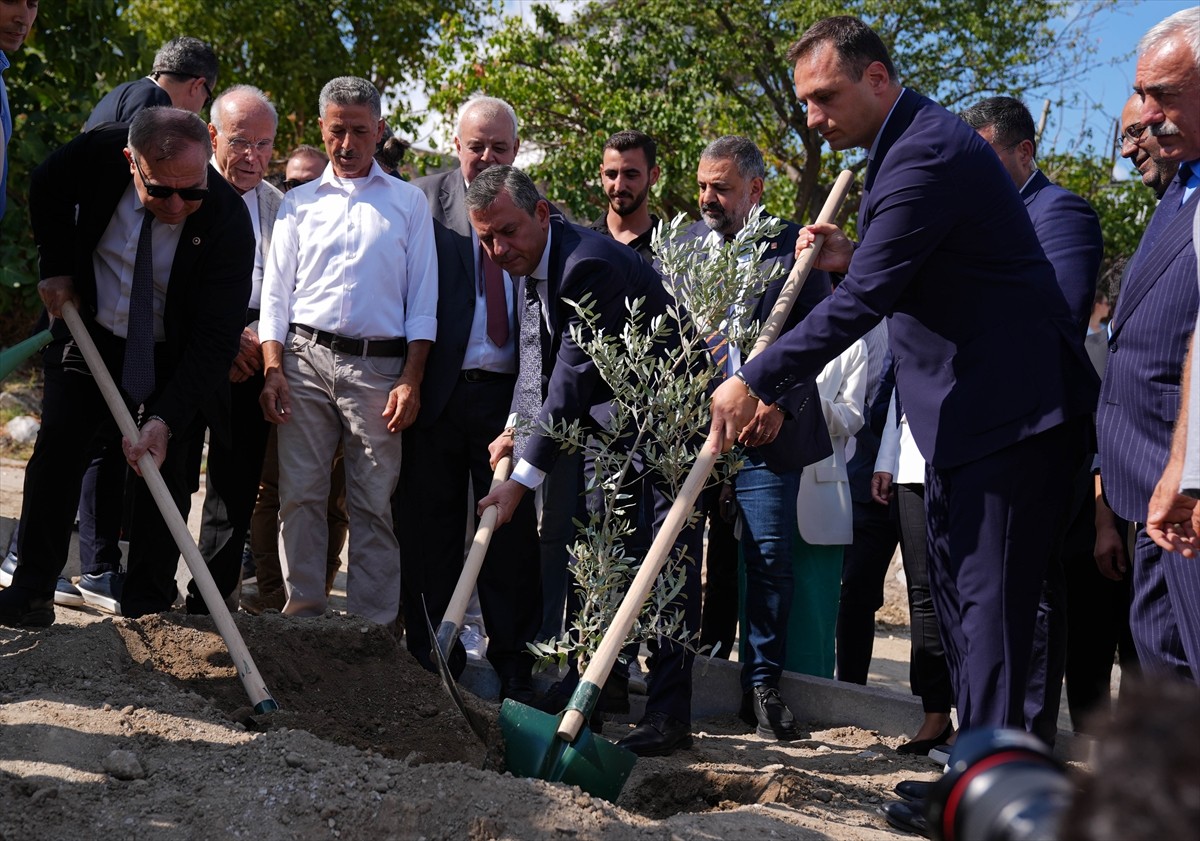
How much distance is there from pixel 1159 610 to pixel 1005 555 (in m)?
0.45

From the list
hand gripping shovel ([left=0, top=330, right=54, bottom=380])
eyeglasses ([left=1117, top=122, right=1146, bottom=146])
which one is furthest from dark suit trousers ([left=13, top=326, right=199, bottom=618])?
eyeglasses ([left=1117, top=122, right=1146, bottom=146])

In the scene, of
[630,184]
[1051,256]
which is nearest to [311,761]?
[1051,256]

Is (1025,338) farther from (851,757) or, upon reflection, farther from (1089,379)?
(851,757)

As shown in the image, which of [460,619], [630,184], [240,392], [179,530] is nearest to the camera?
[460,619]

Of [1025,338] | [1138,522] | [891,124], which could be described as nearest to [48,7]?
[891,124]

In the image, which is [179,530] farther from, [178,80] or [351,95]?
[178,80]

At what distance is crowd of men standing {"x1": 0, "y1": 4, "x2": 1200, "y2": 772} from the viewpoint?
3695 millimetres

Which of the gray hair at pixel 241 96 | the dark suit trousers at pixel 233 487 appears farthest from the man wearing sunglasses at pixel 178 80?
the dark suit trousers at pixel 233 487

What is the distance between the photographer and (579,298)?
4719 mm

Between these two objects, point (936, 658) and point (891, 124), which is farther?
point (936, 658)

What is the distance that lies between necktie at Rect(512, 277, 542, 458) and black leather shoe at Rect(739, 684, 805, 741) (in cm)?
150

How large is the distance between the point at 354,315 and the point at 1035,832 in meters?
4.48

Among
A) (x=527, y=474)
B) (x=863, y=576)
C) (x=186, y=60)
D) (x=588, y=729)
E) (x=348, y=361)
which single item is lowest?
(x=588, y=729)

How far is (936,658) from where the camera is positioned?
16.5 ft
